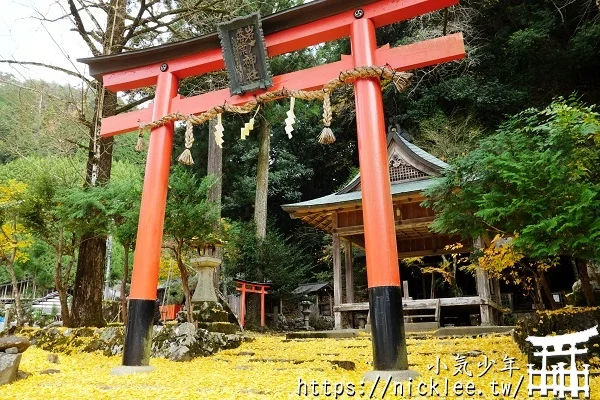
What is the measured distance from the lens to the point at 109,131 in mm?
7125

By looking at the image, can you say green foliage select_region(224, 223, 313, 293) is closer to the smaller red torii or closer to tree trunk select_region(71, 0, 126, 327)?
the smaller red torii

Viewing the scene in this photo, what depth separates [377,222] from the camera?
485cm

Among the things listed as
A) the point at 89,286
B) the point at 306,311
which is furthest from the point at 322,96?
the point at 306,311

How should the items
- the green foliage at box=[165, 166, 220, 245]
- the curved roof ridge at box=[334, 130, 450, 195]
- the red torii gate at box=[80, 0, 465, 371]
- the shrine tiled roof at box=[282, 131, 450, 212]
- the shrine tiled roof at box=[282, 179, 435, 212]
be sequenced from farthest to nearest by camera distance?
the curved roof ridge at box=[334, 130, 450, 195] → the shrine tiled roof at box=[282, 131, 450, 212] → the shrine tiled roof at box=[282, 179, 435, 212] → the green foliage at box=[165, 166, 220, 245] → the red torii gate at box=[80, 0, 465, 371]

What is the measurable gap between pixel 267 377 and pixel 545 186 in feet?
12.7

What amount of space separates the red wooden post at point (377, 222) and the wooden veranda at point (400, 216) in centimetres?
596

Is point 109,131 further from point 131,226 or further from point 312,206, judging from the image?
point 312,206

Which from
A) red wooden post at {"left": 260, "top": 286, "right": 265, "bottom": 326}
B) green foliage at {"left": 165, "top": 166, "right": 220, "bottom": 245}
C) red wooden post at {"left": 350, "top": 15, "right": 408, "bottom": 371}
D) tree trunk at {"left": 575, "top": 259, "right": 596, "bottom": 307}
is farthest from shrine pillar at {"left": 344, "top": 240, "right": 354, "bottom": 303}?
red wooden post at {"left": 350, "top": 15, "right": 408, "bottom": 371}

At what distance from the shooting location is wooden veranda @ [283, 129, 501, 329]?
36.3ft

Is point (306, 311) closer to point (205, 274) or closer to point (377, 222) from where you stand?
point (205, 274)

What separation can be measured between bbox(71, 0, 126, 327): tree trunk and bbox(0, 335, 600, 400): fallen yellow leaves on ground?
53.4 inches

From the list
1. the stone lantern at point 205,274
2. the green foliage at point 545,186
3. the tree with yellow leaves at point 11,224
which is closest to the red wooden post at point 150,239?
the stone lantern at point 205,274

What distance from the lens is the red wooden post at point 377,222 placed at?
4492 mm

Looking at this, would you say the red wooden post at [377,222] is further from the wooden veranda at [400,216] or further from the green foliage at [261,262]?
the green foliage at [261,262]
